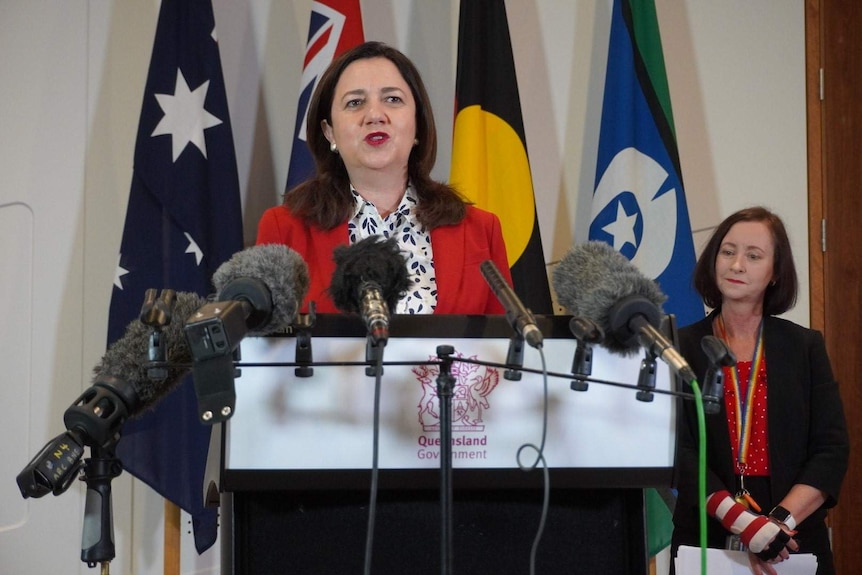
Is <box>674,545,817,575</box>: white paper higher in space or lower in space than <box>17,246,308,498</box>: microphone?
lower

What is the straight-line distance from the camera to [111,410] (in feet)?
4.12

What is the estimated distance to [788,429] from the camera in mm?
2578

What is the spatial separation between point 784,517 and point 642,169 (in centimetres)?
153

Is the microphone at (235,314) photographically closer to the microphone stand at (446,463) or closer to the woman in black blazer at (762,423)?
the microphone stand at (446,463)

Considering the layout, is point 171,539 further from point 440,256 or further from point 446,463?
point 446,463

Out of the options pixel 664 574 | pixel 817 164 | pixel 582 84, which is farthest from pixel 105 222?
pixel 817 164

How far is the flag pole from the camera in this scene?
10.1 ft

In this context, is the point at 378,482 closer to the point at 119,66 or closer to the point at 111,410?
the point at 111,410

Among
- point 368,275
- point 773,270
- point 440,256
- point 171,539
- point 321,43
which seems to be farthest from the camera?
point 321,43

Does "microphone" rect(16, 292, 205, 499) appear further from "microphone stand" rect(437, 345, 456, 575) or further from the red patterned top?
the red patterned top

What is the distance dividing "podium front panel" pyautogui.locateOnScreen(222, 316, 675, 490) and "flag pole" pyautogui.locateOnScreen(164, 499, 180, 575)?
1948 millimetres

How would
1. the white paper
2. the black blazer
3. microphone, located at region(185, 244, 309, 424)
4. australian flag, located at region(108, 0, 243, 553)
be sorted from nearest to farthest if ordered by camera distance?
microphone, located at region(185, 244, 309, 424), the white paper, the black blazer, australian flag, located at region(108, 0, 243, 553)

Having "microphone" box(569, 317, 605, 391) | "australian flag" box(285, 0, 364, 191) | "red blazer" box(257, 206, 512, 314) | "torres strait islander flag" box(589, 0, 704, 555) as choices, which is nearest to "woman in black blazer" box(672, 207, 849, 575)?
"torres strait islander flag" box(589, 0, 704, 555)

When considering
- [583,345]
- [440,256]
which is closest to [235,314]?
[583,345]
